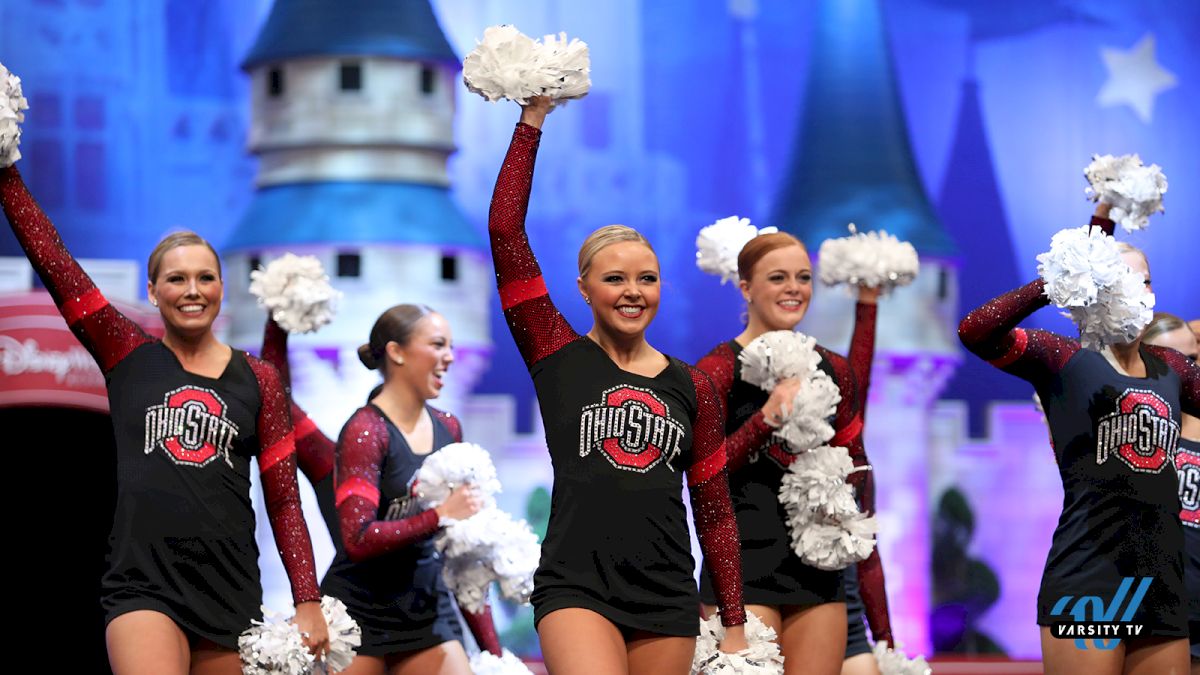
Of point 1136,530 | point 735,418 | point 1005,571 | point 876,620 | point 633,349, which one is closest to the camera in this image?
point 633,349

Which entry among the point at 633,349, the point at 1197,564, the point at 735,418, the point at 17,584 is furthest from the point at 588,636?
the point at 17,584

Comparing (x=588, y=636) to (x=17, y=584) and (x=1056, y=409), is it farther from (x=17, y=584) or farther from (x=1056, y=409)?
(x=17, y=584)

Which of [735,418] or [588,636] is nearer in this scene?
[588,636]

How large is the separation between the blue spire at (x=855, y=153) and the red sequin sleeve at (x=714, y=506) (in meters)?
4.87

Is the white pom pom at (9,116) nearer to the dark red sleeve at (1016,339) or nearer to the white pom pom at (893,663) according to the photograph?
the dark red sleeve at (1016,339)

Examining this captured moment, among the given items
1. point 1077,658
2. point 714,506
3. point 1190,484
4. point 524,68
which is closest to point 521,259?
point 524,68

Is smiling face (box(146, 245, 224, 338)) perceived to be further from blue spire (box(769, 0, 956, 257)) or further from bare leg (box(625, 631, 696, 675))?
blue spire (box(769, 0, 956, 257))

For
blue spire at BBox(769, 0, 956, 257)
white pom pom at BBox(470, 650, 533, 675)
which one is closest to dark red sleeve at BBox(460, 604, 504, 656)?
white pom pom at BBox(470, 650, 533, 675)

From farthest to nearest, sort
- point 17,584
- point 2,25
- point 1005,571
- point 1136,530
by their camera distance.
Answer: point 1005,571
point 2,25
point 17,584
point 1136,530

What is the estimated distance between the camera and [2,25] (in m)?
7.40

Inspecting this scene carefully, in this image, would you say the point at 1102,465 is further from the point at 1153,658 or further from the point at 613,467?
the point at 613,467

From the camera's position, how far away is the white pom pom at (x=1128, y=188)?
4.18m

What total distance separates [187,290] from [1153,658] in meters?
2.57

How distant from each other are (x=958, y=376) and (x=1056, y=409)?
15.6 feet
